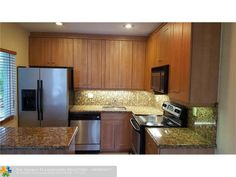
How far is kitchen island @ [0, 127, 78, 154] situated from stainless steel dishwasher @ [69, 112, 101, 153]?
1500mm

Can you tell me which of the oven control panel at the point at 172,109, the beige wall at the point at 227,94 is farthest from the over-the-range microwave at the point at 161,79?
the beige wall at the point at 227,94

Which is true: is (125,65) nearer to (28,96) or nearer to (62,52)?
(62,52)

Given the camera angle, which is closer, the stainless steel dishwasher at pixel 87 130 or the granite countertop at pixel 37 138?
the granite countertop at pixel 37 138

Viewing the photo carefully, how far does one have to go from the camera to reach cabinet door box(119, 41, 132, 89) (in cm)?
412

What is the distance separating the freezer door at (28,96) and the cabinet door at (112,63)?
1390 millimetres

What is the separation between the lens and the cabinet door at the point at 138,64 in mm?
4153

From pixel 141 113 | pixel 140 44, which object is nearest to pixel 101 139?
pixel 141 113

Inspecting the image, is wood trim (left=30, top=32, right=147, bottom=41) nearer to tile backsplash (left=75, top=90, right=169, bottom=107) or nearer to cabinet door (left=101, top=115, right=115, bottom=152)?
tile backsplash (left=75, top=90, right=169, bottom=107)

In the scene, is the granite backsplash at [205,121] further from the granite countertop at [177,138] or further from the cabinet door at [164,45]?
the cabinet door at [164,45]

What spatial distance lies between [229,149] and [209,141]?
284 mm

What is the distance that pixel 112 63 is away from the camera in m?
4.12

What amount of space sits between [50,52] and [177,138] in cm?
302

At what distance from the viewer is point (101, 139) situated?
381 cm
